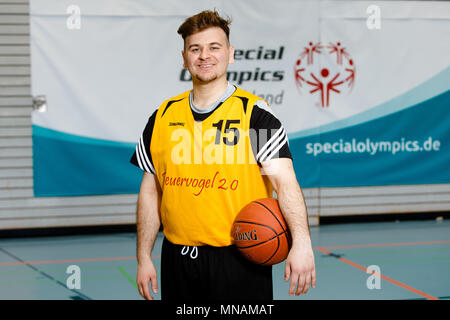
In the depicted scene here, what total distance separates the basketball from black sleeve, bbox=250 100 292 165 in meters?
0.21

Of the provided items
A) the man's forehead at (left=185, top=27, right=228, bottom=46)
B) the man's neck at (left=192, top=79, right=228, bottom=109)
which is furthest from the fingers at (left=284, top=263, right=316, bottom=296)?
the man's forehead at (left=185, top=27, right=228, bottom=46)

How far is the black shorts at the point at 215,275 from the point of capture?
2.51m

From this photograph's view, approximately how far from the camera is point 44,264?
607 centimetres

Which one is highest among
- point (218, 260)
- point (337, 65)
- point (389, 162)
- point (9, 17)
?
point (9, 17)

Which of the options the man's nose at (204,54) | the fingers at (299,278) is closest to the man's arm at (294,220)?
the fingers at (299,278)

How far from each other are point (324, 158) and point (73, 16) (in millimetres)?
3950

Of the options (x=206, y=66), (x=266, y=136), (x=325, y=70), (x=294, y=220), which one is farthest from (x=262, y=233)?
(x=325, y=70)

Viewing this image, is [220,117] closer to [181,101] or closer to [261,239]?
[181,101]

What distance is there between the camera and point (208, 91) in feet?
8.39

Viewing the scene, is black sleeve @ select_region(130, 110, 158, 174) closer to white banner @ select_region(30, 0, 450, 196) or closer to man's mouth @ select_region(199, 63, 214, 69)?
man's mouth @ select_region(199, 63, 214, 69)

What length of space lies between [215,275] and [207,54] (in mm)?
996

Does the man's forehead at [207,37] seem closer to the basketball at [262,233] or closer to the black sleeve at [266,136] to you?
the black sleeve at [266,136]
